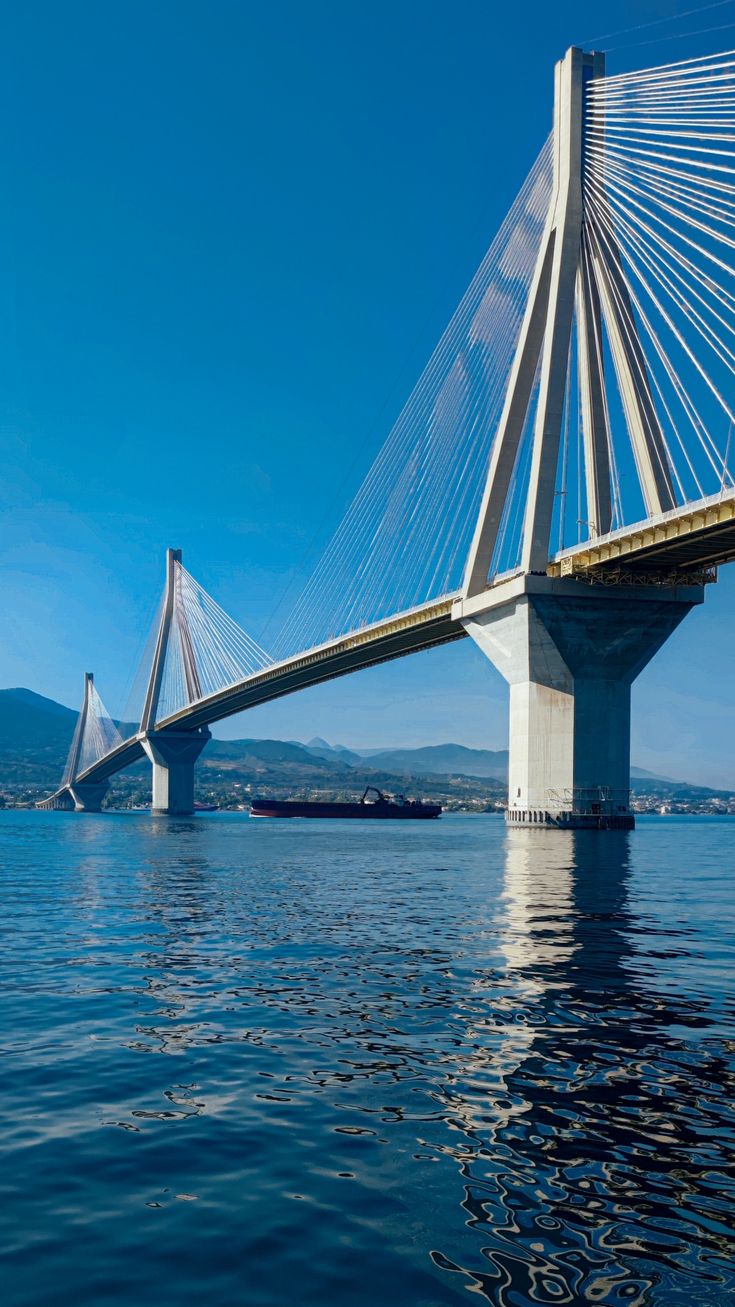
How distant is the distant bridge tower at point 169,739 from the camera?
354ft

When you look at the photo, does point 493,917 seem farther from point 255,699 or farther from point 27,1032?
point 255,699

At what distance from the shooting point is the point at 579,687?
1955 inches

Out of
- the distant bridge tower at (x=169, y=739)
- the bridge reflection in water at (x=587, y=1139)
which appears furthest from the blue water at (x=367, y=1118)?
the distant bridge tower at (x=169, y=739)

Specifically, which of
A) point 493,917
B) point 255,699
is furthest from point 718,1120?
point 255,699

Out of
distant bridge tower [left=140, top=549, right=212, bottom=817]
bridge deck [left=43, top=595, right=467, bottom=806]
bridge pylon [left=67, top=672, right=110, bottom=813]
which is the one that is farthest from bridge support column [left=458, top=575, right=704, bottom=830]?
bridge pylon [left=67, top=672, right=110, bottom=813]

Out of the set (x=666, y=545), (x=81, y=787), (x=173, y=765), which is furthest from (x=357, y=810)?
(x=666, y=545)

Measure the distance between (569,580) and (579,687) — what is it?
538 cm

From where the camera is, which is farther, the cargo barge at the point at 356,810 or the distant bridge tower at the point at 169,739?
the cargo barge at the point at 356,810

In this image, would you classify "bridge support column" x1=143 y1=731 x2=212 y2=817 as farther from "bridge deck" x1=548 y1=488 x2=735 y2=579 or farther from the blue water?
the blue water

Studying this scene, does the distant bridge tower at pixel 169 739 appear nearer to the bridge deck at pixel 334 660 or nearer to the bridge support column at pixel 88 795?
the bridge deck at pixel 334 660

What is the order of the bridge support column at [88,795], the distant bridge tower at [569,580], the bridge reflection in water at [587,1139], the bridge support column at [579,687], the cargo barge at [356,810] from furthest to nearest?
the bridge support column at [88,795], the cargo barge at [356,810], the bridge support column at [579,687], the distant bridge tower at [569,580], the bridge reflection in water at [587,1139]

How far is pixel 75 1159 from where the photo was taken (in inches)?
245

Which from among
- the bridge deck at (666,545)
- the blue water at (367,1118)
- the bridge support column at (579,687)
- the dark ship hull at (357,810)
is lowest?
the dark ship hull at (357,810)

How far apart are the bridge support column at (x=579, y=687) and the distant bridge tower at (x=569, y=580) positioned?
0.21ft
